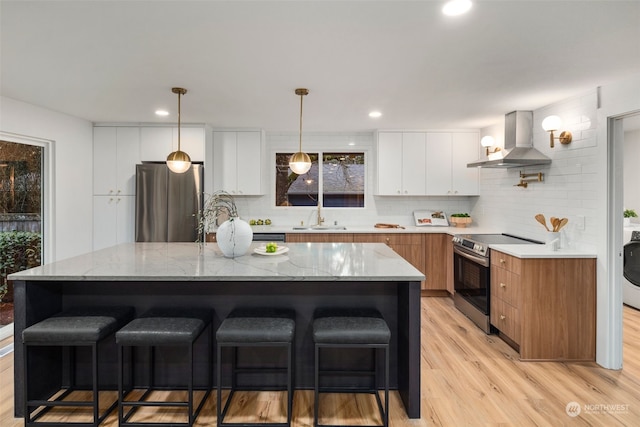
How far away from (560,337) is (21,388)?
3.90m

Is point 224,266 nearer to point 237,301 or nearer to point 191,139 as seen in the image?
point 237,301

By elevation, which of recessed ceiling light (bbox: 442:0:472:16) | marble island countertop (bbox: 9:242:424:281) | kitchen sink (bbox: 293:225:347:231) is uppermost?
recessed ceiling light (bbox: 442:0:472:16)

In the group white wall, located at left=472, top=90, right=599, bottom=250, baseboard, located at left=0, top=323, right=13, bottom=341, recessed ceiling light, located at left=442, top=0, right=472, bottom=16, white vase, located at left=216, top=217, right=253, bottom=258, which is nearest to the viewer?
recessed ceiling light, located at left=442, top=0, right=472, bottom=16

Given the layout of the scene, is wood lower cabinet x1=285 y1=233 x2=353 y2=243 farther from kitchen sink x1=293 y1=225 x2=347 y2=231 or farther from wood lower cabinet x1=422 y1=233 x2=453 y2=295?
wood lower cabinet x1=422 y1=233 x2=453 y2=295

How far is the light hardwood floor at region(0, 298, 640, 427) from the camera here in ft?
7.45

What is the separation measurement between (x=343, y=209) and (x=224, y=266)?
337cm

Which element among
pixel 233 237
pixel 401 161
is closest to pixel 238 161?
pixel 401 161

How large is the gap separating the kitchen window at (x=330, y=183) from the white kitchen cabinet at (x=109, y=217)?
85.3 inches

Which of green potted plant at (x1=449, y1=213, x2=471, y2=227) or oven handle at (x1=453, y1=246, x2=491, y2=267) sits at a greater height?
green potted plant at (x1=449, y1=213, x2=471, y2=227)

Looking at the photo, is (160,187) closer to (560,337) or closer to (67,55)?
(67,55)

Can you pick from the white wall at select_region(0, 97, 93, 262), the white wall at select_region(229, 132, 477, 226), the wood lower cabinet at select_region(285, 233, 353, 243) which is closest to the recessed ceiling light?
the wood lower cabinet at select_region(285, 233, 353, 243)

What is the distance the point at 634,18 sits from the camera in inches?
77.4

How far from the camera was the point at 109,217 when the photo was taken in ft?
15.5

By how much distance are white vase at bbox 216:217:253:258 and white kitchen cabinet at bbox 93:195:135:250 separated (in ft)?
8.76
